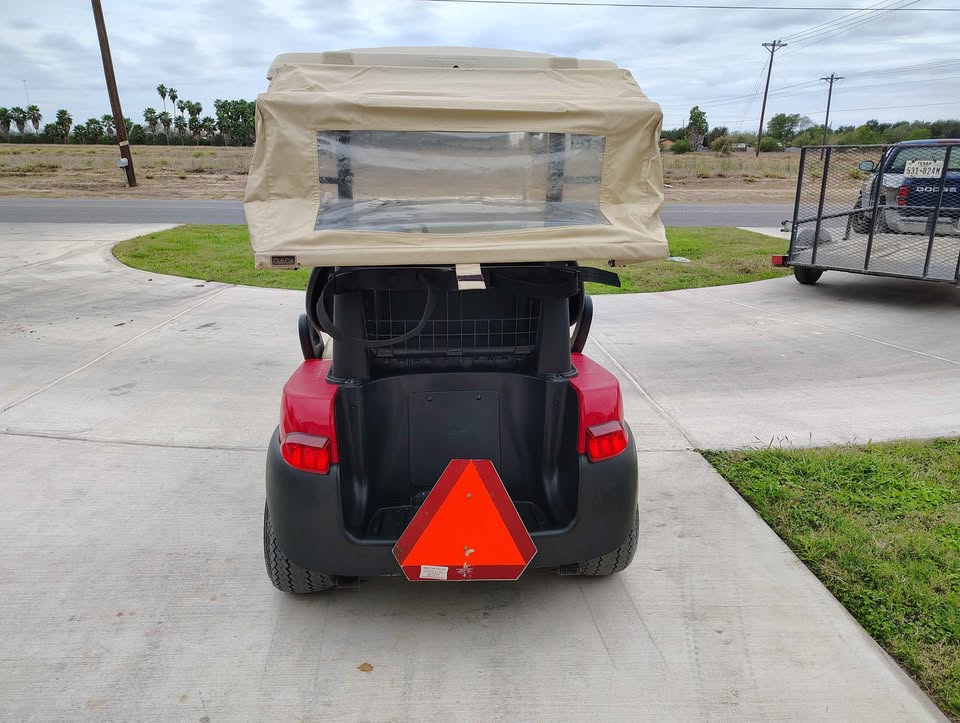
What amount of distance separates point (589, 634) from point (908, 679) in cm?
111

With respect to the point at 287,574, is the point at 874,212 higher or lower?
higher

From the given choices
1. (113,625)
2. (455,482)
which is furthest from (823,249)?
(113,625)

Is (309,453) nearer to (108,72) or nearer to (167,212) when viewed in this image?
(167,212)

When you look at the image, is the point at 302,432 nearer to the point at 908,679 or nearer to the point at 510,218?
the point at 510,218

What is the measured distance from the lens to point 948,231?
7285mm

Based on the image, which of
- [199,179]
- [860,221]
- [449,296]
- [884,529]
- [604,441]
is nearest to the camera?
[604,441]

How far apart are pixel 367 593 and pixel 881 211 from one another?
7.52 metres

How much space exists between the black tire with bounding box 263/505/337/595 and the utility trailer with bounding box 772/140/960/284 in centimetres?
718

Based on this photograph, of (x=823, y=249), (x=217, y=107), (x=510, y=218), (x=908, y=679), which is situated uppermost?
(x=217, y=107)

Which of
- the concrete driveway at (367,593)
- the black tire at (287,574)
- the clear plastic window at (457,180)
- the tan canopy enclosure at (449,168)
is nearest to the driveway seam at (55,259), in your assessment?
the concrete driveway at (367,593)

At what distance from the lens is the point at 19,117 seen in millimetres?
79562

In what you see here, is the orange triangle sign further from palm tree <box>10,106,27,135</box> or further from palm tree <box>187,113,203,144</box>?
palm tree <box>10,106,27,135</box>

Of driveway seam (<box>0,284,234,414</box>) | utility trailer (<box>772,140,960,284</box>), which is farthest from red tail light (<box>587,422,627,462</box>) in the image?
utility trailer (<box>772,140,960,284</box>)

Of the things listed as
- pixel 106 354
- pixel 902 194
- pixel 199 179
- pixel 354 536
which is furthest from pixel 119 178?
pixel 354 536
